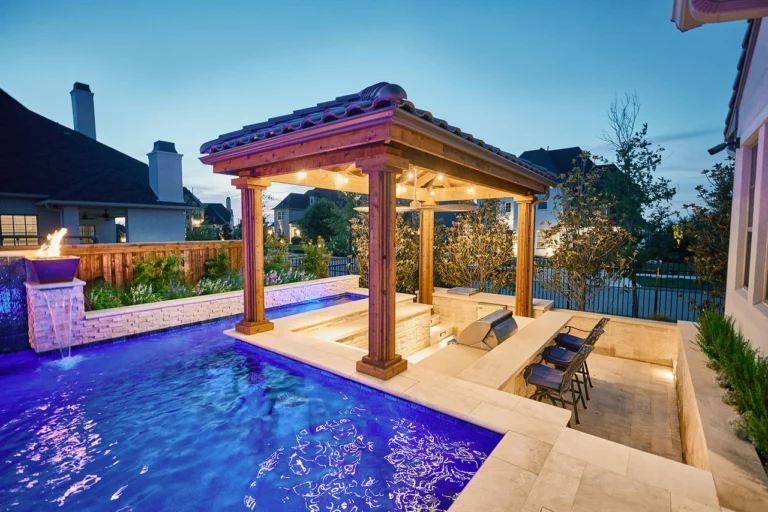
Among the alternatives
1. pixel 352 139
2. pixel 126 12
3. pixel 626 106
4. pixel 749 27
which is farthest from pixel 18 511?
pixel 626 106

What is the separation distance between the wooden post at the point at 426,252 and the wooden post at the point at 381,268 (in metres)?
4.07

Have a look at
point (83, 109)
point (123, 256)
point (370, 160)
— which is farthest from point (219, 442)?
point (83, 109)

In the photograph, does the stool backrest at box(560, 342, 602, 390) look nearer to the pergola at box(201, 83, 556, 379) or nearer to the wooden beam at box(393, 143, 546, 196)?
the pergola at box(201, 83, 556, 379)

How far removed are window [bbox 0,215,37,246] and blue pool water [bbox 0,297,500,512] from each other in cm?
1045

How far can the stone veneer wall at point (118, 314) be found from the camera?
217 inches

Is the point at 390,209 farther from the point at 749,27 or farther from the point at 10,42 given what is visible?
the point at 10,42

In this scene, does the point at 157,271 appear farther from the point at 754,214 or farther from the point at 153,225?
the point at 754,214

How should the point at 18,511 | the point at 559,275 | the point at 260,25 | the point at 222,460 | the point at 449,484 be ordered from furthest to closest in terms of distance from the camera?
the point at 260,25
the point at 559,275
the point at 222,460
the point at 449,484
the point at 18,511

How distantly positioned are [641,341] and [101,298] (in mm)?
10413

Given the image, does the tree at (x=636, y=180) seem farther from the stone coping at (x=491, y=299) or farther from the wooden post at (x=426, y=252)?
the wooden post at (x=426, y=252)

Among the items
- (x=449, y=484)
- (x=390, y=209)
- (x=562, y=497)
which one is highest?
(x=390, y=209)

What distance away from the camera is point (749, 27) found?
4.79 metres

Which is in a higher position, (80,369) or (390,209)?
(390,209)

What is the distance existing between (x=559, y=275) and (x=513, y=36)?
15.8 metres
